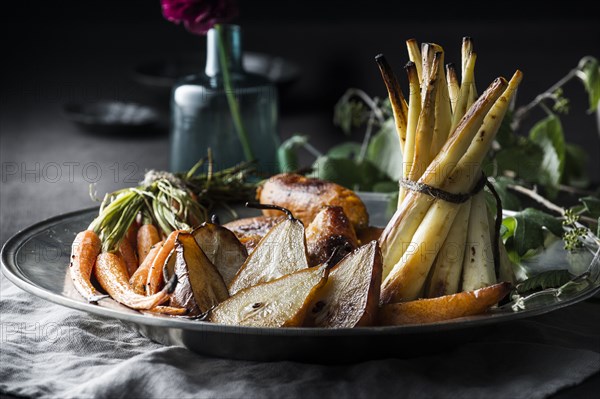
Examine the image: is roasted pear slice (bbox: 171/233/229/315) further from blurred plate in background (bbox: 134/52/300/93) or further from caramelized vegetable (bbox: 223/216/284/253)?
blurred plate in background (bbox: 134/52/300/93)

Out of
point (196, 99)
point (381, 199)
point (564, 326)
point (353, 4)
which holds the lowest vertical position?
point (564, 326)

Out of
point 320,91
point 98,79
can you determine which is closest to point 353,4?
point 320,91

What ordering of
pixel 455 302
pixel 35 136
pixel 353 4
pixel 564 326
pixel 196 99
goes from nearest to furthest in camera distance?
pixel 455 302
pixel 564 326
pixel 196 99
pixel 35 136
pixel 353 4

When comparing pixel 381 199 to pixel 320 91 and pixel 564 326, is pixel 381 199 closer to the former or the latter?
pixel 564 326

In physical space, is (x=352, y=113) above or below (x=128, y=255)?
above

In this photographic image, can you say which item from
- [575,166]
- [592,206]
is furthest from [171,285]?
[575,166]

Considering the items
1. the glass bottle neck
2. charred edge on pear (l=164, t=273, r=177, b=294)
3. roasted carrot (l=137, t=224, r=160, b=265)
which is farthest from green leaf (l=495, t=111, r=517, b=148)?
charred edge on pear (l=164, t=273, r=177, b=294)

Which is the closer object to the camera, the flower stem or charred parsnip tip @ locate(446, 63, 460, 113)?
charred parsnip tip @ locate(446, 63, 460, 113)

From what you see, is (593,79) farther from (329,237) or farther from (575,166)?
(329,237)
